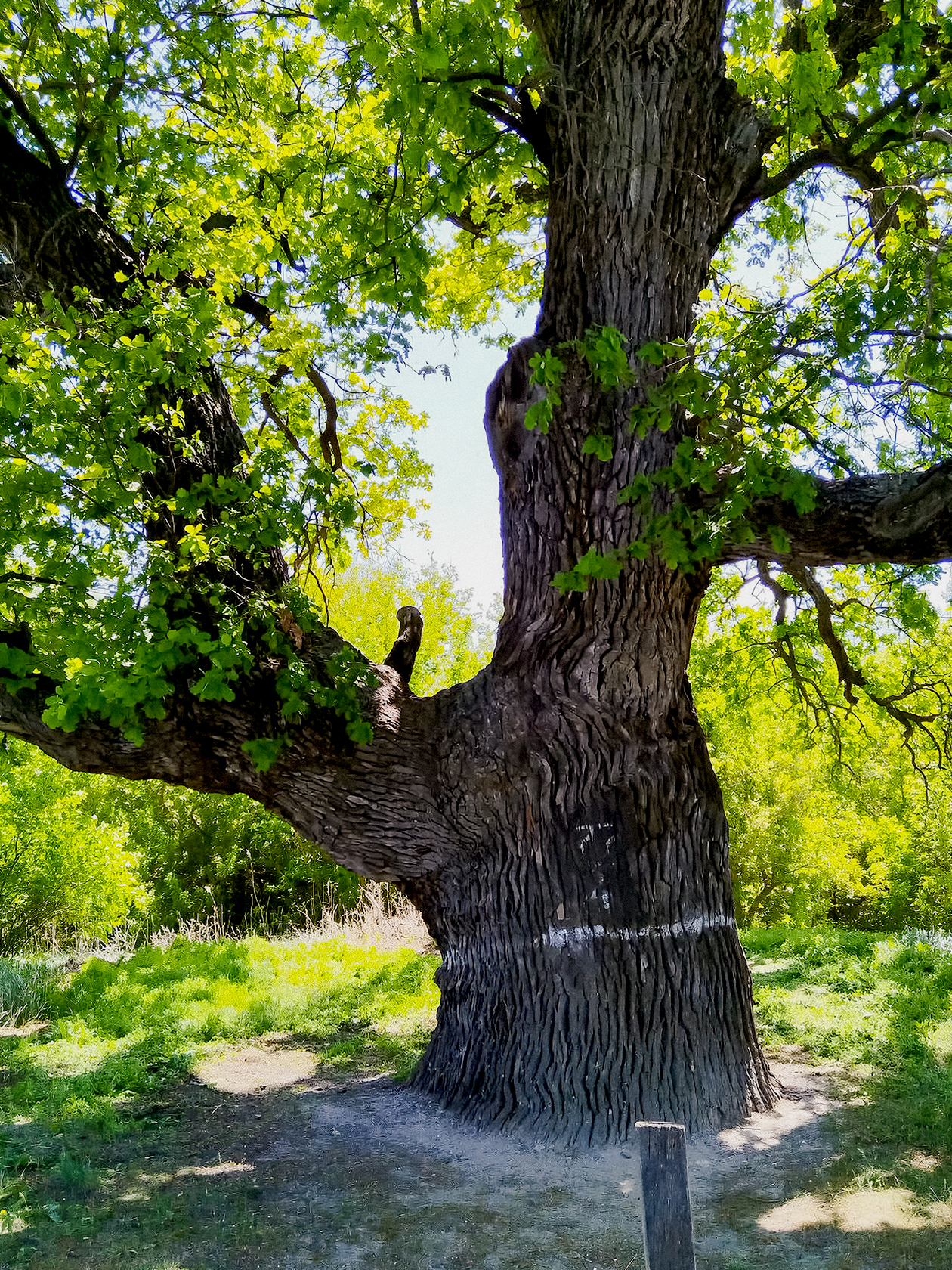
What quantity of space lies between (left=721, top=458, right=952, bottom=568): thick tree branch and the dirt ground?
3.39 metres

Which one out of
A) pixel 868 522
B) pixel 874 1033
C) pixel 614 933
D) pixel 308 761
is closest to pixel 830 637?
pixel 874 1033

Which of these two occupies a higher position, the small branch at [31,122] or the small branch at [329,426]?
the small branch at [31,122]

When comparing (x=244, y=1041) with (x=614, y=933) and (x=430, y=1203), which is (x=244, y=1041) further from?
(x=614, y=933)

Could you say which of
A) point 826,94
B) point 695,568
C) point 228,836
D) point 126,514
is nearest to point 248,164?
point 126,514

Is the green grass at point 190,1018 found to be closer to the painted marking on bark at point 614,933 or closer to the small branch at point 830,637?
the painted marking on bark at point 614,933

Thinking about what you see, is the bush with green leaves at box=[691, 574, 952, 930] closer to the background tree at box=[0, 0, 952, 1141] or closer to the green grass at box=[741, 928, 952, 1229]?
the green grass at box=[741, 928, 952, 1229]

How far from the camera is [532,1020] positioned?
20.1 feet

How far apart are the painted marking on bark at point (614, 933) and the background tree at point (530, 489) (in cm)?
2

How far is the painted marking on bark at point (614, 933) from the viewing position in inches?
237

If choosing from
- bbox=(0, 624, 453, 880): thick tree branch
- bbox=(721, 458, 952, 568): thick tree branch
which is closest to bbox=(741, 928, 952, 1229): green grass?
bbox=(0, 624, 453, 880): thick tree branch

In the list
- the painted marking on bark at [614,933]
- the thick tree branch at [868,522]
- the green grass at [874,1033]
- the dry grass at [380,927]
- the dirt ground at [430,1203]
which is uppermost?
the thick tree branch at [868,522]

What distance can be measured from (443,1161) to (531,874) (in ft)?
5.64

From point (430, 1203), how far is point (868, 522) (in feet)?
14.6

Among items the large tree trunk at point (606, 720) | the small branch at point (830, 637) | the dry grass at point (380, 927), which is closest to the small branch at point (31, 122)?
the large tree trunk at point (606, 720)
